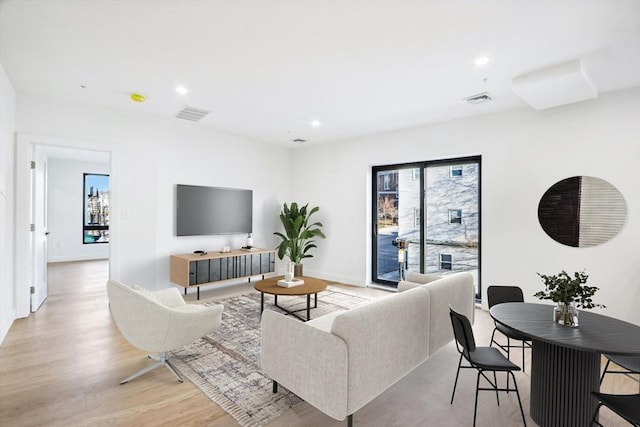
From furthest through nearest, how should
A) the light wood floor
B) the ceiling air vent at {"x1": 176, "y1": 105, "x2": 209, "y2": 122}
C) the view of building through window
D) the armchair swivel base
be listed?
the view of building through window
the ceiling air vent at {"x1": 176, "y1": 105, "x2": 209, "y2": 122}
the armchair swivel base
the light wood floor

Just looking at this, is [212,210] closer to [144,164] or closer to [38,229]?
[144,164]

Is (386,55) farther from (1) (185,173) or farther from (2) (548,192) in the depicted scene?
(1) (185,173)

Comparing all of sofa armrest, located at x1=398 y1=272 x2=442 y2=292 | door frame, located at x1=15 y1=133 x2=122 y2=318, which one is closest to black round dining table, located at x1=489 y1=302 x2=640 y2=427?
sofa armrest, located at x1=398 y1=272 x2=442 y2=292

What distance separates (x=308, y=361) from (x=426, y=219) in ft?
13.2

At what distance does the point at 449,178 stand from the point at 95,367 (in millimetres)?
5066

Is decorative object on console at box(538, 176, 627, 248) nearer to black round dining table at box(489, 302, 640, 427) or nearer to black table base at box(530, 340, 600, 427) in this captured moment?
black round dining table at box(489, 302, 640, 427)

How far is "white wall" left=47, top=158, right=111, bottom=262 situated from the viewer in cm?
859

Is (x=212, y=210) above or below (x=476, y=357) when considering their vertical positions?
above

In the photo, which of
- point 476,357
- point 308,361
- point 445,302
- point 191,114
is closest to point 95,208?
point 191,114

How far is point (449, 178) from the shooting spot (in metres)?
5.29

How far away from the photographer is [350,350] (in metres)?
1.94

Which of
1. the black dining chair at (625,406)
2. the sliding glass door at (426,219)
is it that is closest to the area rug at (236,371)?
the black dining chair at (625,406)

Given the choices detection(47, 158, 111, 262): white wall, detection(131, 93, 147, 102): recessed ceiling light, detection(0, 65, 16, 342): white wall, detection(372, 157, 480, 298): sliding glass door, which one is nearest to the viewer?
detection(0, 65, 16, 342): white wall

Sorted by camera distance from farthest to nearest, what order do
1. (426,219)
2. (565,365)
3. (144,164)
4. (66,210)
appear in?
(66,210) → (426,219) → (144,164) → (565,365)
